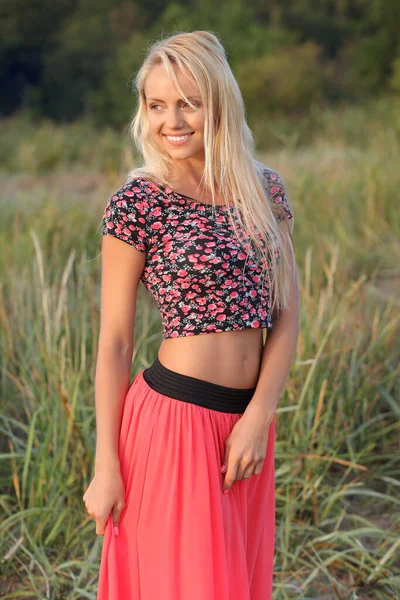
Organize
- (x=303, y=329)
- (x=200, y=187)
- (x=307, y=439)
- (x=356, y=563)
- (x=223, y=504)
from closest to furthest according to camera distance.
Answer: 1. (x=223, y=504)
2. (x=200, y=187)
3. (x=356, y=563)
4. (x=307, y=439)
5. (x=303, y=329)

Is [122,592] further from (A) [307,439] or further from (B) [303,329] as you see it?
(B) [303,329]

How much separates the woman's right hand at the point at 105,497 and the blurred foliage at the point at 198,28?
745 inches

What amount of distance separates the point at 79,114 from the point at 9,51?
3.39 meters

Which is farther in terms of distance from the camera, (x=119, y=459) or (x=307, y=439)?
(x=307, y=439)

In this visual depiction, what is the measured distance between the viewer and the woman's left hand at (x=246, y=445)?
5.67ft

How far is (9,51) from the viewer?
90.3 ft

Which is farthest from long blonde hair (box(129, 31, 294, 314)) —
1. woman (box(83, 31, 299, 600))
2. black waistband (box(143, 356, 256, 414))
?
black waistband (box(143, 356, 256, 414))

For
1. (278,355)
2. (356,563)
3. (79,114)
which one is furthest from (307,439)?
(79,114)

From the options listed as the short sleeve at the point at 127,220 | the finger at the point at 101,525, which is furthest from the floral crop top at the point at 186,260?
the finger at the point at 101,525

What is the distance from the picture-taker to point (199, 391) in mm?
1746

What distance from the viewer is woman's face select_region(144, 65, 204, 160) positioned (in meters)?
1.80

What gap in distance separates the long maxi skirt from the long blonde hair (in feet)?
1.00

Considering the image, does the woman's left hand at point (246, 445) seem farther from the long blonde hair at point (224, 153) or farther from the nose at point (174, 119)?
the nose at point (174, 119)

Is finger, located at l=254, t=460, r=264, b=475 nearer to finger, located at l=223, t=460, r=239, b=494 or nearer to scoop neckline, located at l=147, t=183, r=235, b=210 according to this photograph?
finger, located at l=223, t=460, r=239, b=494
